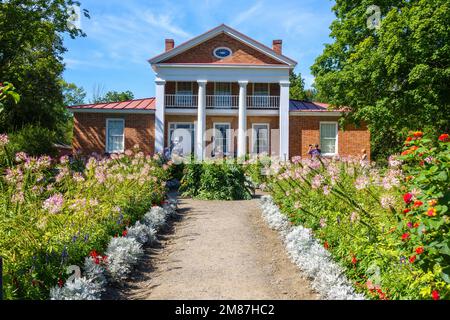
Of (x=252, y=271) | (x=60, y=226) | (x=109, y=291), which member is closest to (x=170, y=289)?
(x=109, y=291)

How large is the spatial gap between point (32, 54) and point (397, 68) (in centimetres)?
2082

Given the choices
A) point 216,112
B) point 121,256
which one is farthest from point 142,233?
point 216,112

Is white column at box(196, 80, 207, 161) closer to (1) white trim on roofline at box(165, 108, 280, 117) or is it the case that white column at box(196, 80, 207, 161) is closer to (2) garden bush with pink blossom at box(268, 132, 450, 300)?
(1) white trim on roofline at box(165, 108, 280, 117)

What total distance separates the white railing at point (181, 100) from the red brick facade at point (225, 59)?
6.73 feet

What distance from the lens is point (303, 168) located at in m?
7.49

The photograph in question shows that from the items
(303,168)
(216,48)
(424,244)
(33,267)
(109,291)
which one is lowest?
(109,291)

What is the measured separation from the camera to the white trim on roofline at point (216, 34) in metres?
21.3

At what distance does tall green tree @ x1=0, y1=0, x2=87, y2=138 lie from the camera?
15.6 metres

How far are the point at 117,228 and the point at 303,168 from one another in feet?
11.6

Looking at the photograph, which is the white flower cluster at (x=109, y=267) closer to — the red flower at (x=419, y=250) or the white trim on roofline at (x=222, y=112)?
the red flower at (x=419, y=250)

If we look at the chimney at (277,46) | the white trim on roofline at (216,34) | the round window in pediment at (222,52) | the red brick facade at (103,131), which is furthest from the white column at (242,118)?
the red brick facade at (103,131)

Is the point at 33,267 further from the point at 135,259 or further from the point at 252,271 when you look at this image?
the point at 252,271

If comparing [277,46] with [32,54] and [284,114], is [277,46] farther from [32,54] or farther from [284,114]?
[32,54]

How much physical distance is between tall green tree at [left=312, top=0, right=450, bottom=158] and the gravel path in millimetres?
9471
